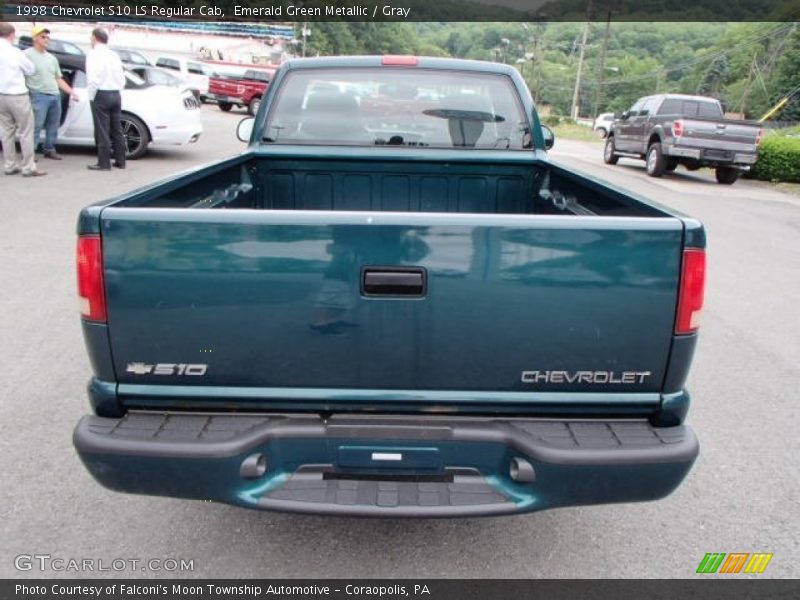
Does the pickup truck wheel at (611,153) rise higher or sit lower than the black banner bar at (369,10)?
lower

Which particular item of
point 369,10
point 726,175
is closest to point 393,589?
point 726,175

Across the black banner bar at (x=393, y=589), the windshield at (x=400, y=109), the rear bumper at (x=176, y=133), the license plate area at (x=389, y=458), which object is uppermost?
the windshield at (x=400, y=109)

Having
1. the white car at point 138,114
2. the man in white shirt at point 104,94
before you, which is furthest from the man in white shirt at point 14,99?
the white car at point 138,114

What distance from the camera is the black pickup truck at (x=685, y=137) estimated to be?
1398 cm

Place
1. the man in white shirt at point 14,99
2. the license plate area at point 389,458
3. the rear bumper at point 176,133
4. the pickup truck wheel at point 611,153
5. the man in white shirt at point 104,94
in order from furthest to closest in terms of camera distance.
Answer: the pickup truck wheel at point 611,153 < the rear bumper at point 176,133 < the man in white shirt at point 104,94 < the man in white shirt at point 14,99 < the license plate area at point 389,458

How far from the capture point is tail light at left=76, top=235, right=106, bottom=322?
1986 millimetres

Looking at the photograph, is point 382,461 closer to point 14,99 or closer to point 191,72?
point 14,99

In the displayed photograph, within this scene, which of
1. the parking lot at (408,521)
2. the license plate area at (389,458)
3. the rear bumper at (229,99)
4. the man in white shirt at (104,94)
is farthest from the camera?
the rear bumper at (229,99)

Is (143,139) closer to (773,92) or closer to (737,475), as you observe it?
(737,475)

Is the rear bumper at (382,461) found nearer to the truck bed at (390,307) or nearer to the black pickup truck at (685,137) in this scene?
the truck bed at (390,307)

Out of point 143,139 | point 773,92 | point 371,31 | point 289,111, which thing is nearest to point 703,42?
point 773,92

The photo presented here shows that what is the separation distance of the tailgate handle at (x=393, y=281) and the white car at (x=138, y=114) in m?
10.5

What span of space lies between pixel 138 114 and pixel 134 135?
531mm

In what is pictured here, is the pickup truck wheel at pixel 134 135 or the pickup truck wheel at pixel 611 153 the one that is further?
the pickup truck wheel at pixel 611 153
